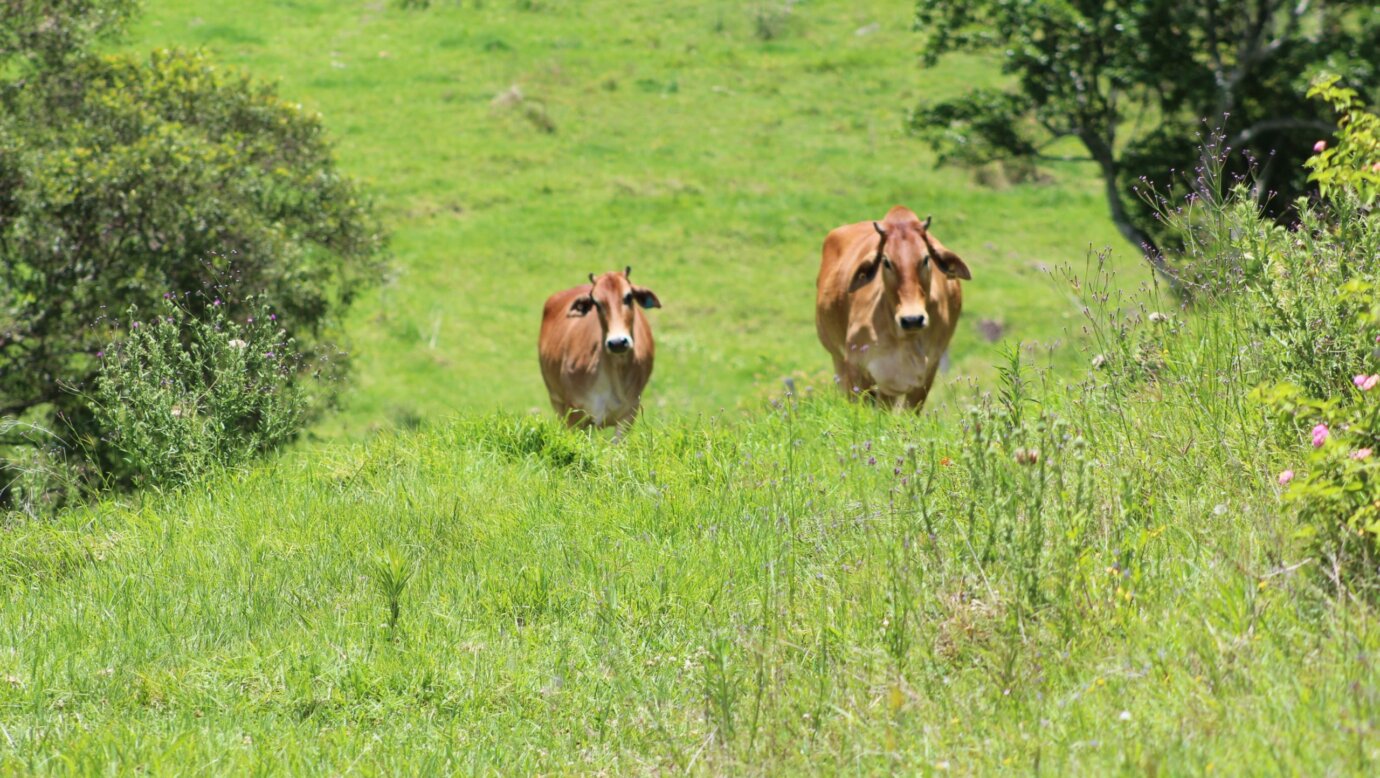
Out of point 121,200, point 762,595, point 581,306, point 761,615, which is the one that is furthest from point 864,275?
point 121,200

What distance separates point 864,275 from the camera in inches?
429

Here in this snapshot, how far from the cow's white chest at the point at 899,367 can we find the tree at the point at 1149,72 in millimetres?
11271

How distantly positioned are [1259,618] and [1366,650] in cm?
39

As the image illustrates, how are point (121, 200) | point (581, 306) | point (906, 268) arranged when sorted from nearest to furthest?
1. point (906, 268)
2. point (581, 306)
3. point (121, 200)

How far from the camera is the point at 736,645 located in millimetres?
5113

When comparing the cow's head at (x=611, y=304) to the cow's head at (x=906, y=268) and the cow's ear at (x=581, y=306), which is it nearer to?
the cow's ear at (x=581, y=306)

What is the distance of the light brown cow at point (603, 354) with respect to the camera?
38.8 ft

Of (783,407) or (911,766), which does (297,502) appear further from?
(911,766)

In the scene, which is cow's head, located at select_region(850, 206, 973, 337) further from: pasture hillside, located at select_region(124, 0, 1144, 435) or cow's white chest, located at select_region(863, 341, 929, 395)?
pasture hillside, located at select_region(124, 0, 1144, 435)

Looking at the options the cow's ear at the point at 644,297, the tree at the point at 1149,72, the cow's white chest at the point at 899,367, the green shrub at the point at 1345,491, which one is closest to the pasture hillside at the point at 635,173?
the tree at the point at 1149,72

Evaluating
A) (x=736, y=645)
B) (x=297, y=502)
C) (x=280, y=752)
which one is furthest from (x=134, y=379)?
(x=736, y=645)

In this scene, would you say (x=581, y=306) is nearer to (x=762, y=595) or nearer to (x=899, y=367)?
(x=899, y=367)

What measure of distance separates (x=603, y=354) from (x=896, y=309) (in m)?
2.98

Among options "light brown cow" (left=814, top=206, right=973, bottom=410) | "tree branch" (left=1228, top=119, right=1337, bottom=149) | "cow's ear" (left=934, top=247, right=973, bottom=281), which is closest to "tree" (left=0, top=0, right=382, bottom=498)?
"light brown cow" (left=814, top=206, right=973, bottom=410)
